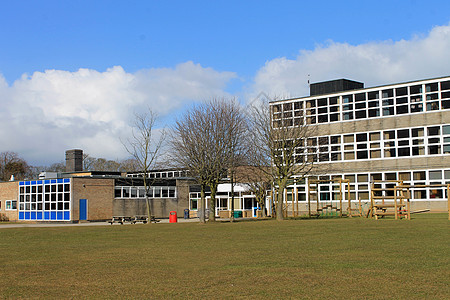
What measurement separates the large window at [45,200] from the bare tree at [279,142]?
1920cm

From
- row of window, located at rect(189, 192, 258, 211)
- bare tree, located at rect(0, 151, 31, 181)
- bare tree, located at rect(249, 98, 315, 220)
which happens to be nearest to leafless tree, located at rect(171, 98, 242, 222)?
bare tree, located at rect(249, 98, 315, 220)

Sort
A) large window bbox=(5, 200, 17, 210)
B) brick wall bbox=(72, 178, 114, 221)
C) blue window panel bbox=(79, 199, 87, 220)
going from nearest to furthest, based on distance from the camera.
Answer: brick wall bbox=(72, 178, 114, 221) < blue window panel bbox=(79, 199, 87, 220) < large window bbox=(5, 200, 17, 210)

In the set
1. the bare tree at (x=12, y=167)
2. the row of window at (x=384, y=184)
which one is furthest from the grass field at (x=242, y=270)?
the bare tree at (x=12, y=167)

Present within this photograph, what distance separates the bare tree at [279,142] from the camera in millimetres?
42281

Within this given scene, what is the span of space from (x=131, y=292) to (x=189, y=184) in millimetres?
53537

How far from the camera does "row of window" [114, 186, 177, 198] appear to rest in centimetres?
5712

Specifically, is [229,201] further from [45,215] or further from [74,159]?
[45,215]

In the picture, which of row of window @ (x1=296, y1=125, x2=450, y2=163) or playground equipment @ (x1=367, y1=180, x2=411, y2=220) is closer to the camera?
playground equipment @ (x1=367, y1=180, x2=411, y2=220)

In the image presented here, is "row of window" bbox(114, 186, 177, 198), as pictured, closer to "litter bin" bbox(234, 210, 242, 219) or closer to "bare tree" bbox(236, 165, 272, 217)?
"litter bin" bbox(234, 210, 242, 219)

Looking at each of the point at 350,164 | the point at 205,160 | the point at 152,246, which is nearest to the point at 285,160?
the point at 205,160

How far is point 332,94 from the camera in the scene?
57031 millimetres

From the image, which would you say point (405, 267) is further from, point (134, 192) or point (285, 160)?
point (134, 192)

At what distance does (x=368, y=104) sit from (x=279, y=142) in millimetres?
15809

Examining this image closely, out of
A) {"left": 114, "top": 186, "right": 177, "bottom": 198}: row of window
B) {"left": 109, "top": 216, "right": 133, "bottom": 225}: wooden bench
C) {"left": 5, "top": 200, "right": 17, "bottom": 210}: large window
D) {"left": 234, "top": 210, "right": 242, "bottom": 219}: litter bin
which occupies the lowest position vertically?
{"left": 234, "top": 210, "right": 242, "bottom": 219}: litter bin
